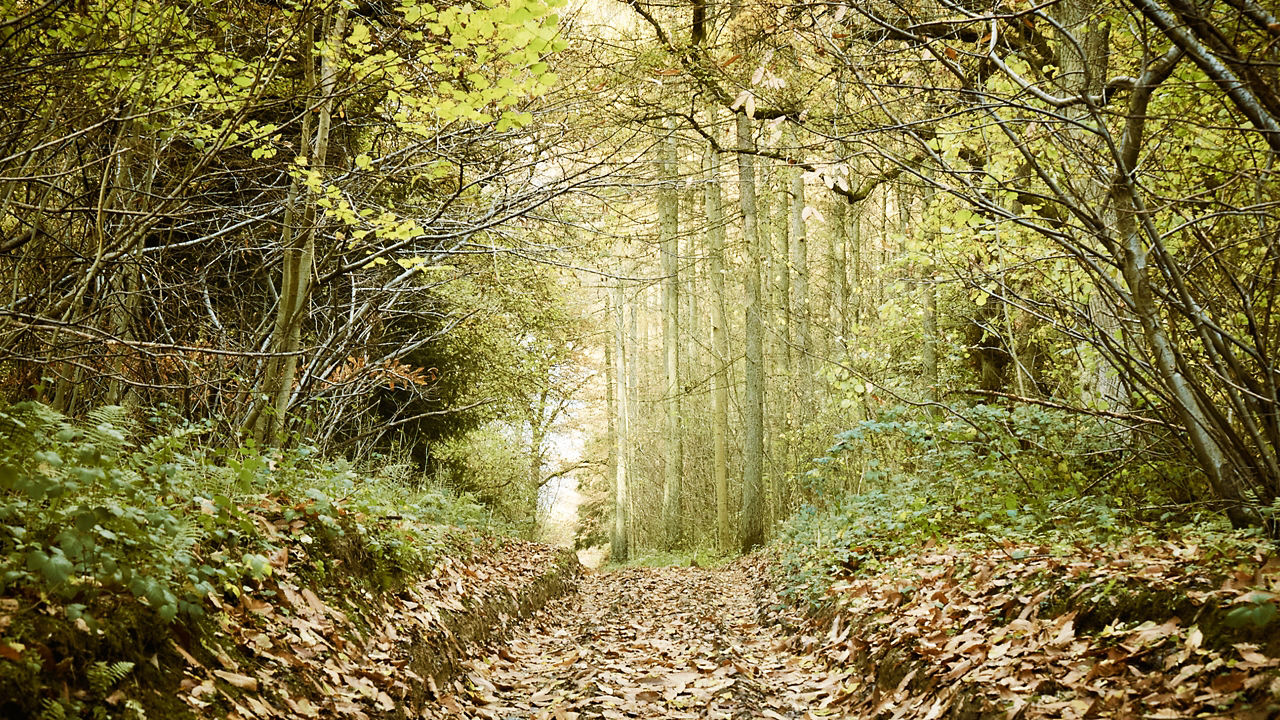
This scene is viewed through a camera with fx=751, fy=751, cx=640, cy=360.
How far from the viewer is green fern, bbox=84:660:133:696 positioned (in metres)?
2.59

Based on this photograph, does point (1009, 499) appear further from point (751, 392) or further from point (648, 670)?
point (751, 392)

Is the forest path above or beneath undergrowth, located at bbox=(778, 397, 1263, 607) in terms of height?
beneath

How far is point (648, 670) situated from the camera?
5.69m

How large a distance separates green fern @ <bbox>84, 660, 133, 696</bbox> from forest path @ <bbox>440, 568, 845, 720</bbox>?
2.29 m

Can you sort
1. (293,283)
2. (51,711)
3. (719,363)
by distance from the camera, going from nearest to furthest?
(51,711) → (293,283) → (719,363)

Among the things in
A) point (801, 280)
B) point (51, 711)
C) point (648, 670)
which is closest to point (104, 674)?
point (51, 711)

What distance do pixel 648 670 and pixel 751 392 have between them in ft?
33.3

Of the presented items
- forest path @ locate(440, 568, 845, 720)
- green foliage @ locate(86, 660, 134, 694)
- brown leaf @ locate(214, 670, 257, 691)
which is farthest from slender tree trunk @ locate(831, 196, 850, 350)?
green foliage @ locate(86, 660, 134, 694)

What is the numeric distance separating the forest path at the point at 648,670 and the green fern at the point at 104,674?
90.3 inches

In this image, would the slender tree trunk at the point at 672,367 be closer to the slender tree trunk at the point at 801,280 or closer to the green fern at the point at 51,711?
the slender tree trunk at the point at 801,280

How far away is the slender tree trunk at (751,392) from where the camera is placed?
49.9 ft

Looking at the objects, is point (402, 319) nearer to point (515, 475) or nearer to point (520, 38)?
point (515, 475)

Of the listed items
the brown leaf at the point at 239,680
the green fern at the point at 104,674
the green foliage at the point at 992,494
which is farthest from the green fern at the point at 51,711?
the green foliage at the point at 992,494

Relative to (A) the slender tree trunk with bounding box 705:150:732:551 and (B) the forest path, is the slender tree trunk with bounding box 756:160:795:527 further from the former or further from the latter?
(B) the forest path
